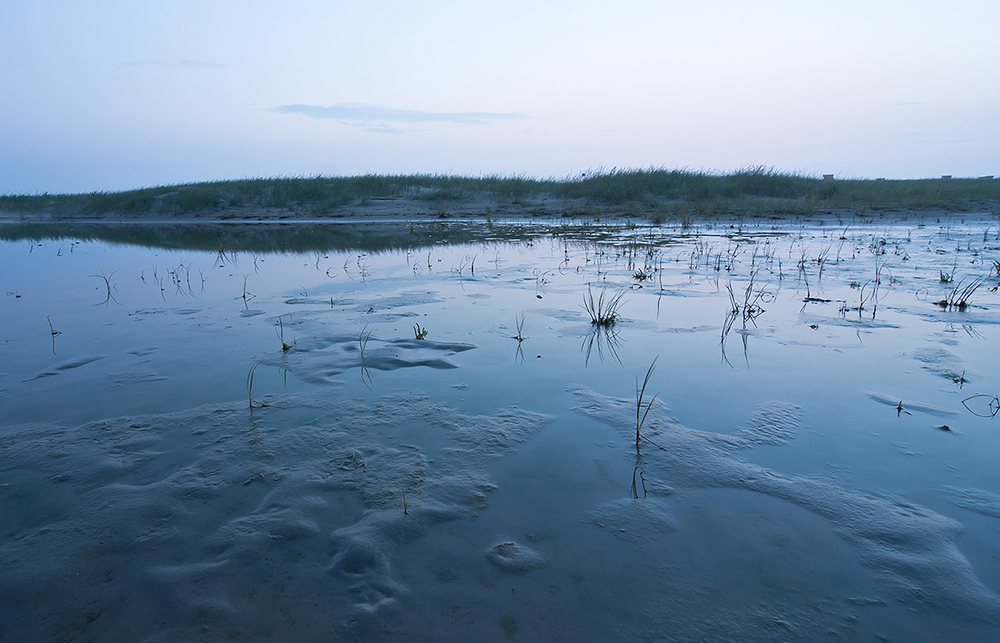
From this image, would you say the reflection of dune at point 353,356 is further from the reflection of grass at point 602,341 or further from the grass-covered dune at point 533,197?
the grass-covered dune at point 533,197

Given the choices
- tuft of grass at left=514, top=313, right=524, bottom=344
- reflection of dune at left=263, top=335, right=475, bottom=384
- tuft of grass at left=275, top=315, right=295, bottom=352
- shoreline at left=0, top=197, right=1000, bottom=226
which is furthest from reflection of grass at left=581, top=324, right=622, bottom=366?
shoreline at left=0, top=197, right=1000, bottom=226

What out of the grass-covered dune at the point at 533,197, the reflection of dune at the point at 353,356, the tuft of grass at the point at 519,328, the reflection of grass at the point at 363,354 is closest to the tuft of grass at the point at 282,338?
the reflection of dune at the point at 353,356

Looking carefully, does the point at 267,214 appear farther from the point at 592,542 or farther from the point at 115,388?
the point at 592,542

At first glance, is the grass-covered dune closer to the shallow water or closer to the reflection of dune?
the shallow water

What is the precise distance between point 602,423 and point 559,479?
A: 0.63m

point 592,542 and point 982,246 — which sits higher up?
point 982,246

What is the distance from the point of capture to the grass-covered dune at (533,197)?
65.4 feet

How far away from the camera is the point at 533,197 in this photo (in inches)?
903

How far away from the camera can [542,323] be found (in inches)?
195

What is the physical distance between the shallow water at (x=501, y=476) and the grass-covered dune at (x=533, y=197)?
15577 mm

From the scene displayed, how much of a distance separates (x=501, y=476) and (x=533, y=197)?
70.5 ft

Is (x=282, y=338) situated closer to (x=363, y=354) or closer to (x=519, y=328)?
(x=363, y=354)

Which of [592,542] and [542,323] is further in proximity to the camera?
[542,323]

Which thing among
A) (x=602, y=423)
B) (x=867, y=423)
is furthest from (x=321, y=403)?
(x=867, y=423)
